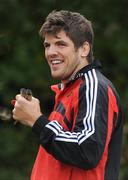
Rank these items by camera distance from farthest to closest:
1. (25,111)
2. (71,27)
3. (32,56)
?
(32,56) → (71,27) → (25,111)

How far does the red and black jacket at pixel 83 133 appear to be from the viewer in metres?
4.34

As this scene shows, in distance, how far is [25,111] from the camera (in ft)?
14.7

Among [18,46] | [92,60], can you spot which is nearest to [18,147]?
[18,46]

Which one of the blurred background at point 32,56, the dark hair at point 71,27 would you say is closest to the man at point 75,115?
the dark hair at point 71,27

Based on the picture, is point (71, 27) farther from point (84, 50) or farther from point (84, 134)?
point (84, 134)

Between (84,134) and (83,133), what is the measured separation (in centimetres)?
1

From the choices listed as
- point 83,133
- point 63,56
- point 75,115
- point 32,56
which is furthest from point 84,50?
point 32,56

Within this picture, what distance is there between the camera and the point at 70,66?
4.76 meters

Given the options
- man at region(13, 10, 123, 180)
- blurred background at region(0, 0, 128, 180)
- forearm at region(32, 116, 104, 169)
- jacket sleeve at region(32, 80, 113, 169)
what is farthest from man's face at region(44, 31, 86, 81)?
blurred background at region(0, 0, 128, 180)

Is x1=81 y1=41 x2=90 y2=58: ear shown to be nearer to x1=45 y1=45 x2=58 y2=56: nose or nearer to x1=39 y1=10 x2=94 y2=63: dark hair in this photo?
x1=39 y1=10 x2=94 y2=63: dark hair

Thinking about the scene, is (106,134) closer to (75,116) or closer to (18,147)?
(75,116)

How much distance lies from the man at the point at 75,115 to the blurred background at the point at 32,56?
574 cm

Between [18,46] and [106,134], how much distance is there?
6.81m

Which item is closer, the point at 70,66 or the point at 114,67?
the point at 70,66
